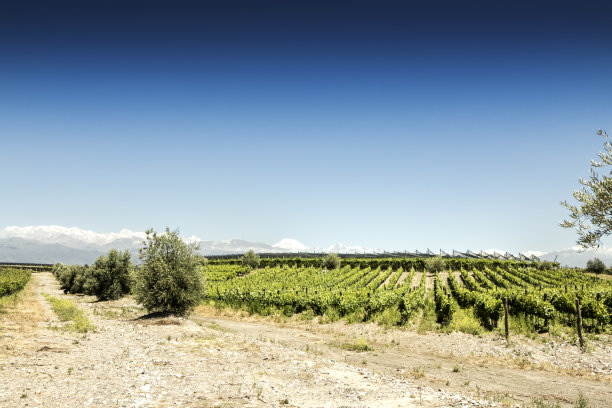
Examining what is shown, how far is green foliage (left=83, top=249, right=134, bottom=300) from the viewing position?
133ft

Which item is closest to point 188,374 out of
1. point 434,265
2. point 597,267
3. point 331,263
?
point 331,263

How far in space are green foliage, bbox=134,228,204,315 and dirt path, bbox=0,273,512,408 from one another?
541cm

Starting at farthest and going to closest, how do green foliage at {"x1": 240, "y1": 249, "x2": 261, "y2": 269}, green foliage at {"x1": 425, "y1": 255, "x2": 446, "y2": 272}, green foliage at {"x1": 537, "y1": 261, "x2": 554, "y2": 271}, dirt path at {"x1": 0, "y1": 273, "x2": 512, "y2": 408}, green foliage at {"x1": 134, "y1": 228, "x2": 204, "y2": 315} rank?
green foliage at {"x1": 240, "y1": 249, "x2": 261, "y2": 269}, green foliage at {"x1": 425, "y1": 255, "x2": 446, "y2": 272}, green foliage at {"x1": 537, "y1": 261, "x2": 554, "y2": 271}, green foliage at {"x1": 134, "y1": 228, "x2": 204, "y2": 315}, dirt path at {"x1": 0, "y1": 273, "x2": 512, "y2": 408}

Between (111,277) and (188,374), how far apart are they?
35726mm

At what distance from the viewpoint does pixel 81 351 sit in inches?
557

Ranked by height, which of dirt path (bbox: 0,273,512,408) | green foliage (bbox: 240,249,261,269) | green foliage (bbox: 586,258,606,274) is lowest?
green foliage (bbox: 240,249,261,269)

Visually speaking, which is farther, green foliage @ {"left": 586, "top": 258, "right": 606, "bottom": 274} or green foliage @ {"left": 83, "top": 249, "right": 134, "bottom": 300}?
green foliage @ {"left": 586, "top": 258, "right": 606, "bottom": 274}

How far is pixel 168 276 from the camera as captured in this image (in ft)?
78.9

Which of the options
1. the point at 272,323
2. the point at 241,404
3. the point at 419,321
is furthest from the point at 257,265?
the point at 241,404

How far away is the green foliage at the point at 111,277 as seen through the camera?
1591 inches

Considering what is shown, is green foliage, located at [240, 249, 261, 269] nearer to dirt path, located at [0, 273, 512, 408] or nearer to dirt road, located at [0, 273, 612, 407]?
dirt road, located at [0, 273, 612, 407]

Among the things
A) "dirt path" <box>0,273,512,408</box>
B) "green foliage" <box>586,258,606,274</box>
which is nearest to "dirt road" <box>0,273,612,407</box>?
"dirt path" <box>0,273,512,408</box>

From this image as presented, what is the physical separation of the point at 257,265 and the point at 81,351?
71.3 m

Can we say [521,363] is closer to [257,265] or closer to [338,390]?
[338,390]
